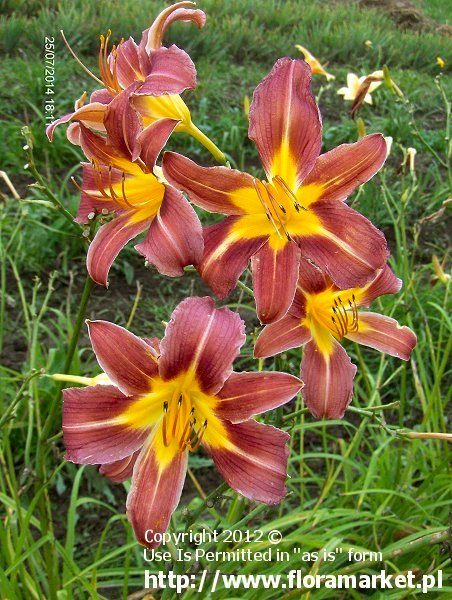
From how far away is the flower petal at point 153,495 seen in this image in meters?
0.92

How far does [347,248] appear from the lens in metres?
0.90

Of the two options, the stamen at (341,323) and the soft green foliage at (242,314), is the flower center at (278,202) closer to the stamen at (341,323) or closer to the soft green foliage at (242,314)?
the stamen at (341,323)

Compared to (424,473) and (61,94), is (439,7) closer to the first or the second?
(61,94)

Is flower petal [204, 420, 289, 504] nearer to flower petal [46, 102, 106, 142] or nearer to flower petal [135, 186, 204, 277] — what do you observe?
flower petal [135, 186, 204, 277]

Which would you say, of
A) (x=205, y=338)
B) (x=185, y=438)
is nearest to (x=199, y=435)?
(x=185, y=438)

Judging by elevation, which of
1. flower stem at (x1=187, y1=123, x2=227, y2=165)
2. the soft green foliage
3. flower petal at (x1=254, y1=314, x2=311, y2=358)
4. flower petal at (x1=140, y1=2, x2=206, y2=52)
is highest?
flower petal at (x1=140, y1=2, x2=206, y2=52)

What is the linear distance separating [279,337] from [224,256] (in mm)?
155

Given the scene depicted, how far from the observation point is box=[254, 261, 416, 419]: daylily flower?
0.98 meters

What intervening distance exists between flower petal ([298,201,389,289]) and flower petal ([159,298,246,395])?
133mm

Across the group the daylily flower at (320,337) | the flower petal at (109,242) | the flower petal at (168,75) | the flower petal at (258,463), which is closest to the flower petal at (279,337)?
the daylily flower at (320,337)

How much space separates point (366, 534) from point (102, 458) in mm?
1338

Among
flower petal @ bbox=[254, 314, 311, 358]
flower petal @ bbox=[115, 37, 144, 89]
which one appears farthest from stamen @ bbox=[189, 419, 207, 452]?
flower petal @ bbox=[115, 37, 144, 89]

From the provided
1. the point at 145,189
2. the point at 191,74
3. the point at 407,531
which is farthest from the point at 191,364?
the point at 407,531

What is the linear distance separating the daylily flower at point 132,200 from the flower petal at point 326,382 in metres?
0.25
